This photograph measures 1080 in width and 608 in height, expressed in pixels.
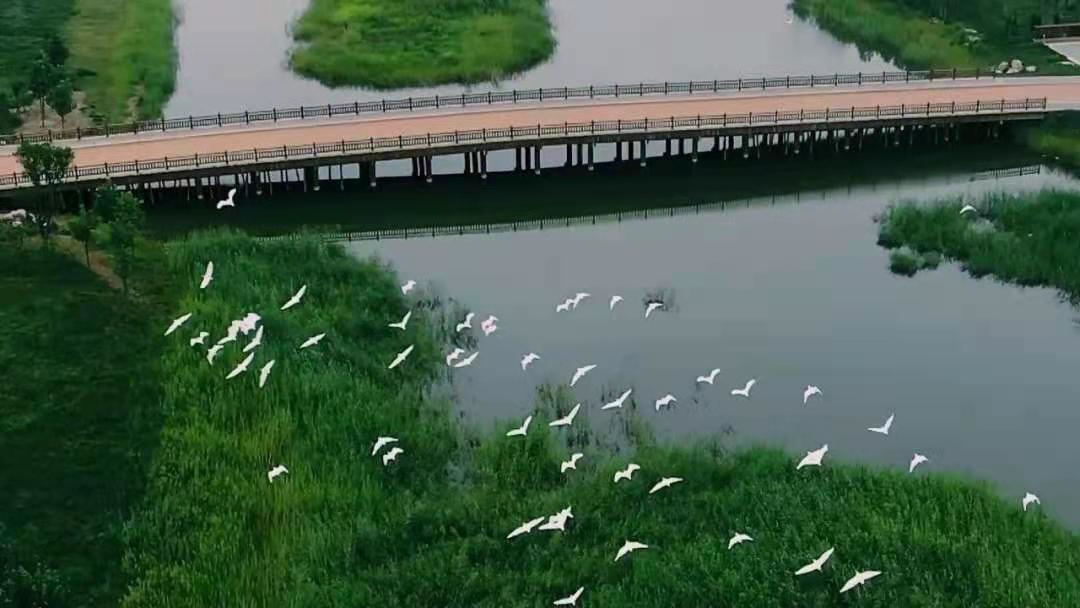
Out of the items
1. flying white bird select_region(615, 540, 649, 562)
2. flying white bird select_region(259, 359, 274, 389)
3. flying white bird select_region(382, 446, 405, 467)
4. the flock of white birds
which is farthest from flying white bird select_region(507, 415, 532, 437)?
flying white bird select_region(259, 359, 274, 389)

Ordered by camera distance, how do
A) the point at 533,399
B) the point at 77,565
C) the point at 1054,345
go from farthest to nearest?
1. the point at 1054,345
2. the point at 533,399
3. the point at 77,565

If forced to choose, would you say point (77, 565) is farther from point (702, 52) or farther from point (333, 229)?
point (702, 52)

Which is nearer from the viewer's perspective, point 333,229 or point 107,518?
point 107,518

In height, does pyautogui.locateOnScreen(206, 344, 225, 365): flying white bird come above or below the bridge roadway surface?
below

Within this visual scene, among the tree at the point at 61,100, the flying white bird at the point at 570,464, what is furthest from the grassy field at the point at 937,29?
the flying white bird at the point at 570,464

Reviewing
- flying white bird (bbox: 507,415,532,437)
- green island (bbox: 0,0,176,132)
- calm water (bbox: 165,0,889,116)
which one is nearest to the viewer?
flying white bird (bbox: 507,415,532,437)

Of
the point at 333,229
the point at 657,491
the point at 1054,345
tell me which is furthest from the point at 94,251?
the point at 1054,345

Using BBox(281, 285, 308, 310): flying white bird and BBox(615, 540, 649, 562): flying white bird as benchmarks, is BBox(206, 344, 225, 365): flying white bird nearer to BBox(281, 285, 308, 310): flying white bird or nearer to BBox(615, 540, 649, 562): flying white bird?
BBox(281, 285, 308, 310): flying white bird
